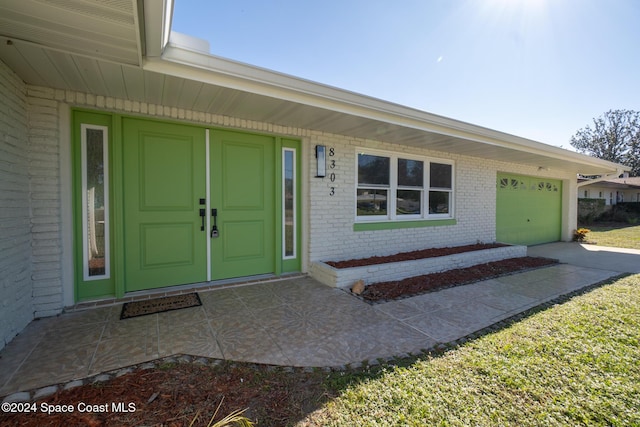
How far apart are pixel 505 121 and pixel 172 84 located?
10.8 meters

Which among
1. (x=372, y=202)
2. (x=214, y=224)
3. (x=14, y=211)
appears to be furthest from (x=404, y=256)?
(x=14, y=211)

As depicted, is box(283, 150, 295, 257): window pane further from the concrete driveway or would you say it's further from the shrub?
the shrub

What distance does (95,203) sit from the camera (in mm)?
3449

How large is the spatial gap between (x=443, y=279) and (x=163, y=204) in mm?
4475

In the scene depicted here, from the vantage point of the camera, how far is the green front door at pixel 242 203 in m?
4.19

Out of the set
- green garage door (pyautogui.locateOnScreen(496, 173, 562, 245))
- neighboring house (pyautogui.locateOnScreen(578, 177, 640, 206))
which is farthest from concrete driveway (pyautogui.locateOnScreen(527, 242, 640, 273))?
neighboring house (pyautogui.locateOnScreen(578, 177, 640, 206))

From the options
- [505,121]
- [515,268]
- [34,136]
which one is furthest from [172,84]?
[505,121]

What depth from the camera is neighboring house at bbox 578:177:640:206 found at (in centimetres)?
1828

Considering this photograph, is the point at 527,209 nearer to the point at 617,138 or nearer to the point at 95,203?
the point at 95,203

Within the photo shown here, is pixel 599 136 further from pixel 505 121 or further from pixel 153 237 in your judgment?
pixel 153 237

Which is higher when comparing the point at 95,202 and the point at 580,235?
the point at 95,202

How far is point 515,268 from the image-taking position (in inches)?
219

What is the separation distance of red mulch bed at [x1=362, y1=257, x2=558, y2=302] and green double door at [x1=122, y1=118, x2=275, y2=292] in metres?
1.86

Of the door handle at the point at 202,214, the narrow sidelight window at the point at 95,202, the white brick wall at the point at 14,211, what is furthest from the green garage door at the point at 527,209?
the white brick wall at the point at 14,211
